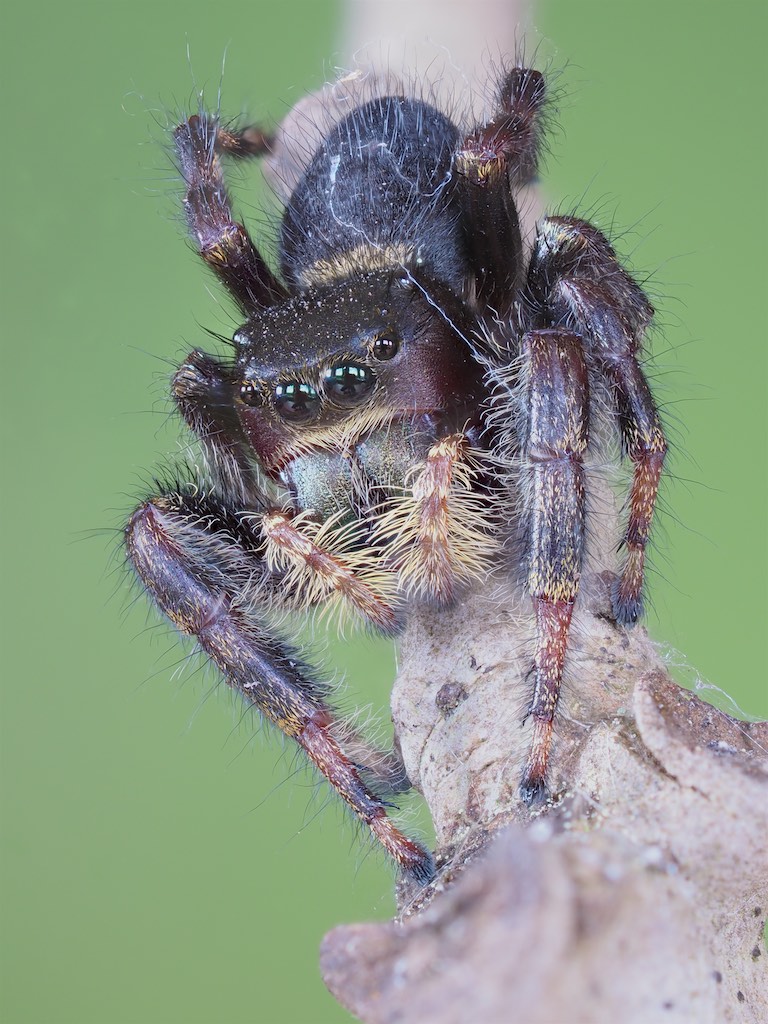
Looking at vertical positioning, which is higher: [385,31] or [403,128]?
[385,31]

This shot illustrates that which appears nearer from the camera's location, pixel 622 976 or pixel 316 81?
pixel 622 976

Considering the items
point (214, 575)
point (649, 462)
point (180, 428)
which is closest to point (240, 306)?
point (180, 428)

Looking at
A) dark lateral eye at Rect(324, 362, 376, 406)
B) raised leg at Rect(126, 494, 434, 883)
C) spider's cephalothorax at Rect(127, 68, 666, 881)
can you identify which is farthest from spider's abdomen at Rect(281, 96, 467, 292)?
raised leg at Rect(126, 494, 434, 883)

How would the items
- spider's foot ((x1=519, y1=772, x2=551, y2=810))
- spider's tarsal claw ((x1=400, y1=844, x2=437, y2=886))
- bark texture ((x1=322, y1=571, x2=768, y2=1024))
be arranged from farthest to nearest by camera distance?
spider's tarsal claw ((x1=400, y1=844, x2=437, y2=886)), spider's foot ((x1=519, y1=772, x2=551, y2=810)), bark texture ((x1=322, y1=571, x2=768, y2=1024))

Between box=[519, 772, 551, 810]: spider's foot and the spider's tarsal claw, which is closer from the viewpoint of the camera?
box=[519, 772, 551, 810]: spider's foot

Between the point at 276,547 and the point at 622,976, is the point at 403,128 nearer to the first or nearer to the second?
the point at 276,547

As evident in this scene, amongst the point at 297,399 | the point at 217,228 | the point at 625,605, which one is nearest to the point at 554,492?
the point at 625,605

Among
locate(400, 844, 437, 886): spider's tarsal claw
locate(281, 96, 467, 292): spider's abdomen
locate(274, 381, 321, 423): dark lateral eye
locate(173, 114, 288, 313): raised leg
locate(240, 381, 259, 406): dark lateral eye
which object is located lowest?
locate(400, 844, 437, 886): spider's tarsal claw

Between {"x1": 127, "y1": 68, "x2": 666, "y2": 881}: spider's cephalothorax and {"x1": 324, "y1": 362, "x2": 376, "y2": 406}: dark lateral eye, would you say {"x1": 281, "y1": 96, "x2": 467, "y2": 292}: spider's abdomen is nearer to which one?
{"x1": 127, "y1": 68, "x2": 666, "y2": 881}: spider's cephalothorax
